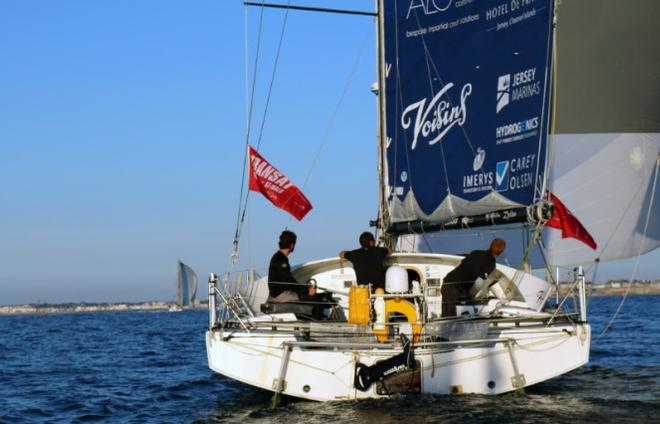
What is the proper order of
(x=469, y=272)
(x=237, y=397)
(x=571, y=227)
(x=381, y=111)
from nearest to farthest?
(x=469, y=272), (x=571, y=227), (x=237, y=397), (x=381, y=111)

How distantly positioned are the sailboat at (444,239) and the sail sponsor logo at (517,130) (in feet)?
0.11

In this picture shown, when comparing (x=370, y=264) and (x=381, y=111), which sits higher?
(x=381, y=111)

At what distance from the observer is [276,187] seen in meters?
15.0

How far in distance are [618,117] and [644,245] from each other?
2.74m

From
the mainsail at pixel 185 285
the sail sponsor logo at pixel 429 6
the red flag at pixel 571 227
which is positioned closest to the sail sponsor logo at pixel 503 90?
the red flag at pixel 571 227

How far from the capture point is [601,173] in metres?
18.1

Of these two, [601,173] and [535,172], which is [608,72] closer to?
[601,173]

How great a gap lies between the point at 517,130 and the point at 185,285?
5.61m

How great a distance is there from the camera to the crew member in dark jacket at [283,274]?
13258 mm

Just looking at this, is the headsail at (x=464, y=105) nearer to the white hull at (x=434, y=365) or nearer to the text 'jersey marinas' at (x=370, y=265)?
the text 'jersey marinas' at (x=370, y=265)

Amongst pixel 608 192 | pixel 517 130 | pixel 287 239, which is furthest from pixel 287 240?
pixel 608 192

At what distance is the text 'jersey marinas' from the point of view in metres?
13.1

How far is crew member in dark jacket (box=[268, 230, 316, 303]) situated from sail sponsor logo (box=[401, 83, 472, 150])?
3.56 meters

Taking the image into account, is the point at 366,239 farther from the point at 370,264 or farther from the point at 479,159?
the point at 479,159
